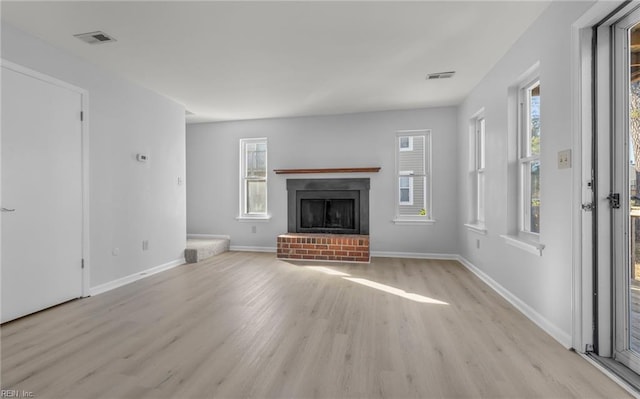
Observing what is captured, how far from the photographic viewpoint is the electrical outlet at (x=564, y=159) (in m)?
1.99

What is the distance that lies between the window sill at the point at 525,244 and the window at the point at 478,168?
4.02ft

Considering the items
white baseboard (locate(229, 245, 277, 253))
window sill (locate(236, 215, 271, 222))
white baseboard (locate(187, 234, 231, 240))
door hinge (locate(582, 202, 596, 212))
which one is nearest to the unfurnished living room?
door hinge (locate(582, 202, 596, 212))

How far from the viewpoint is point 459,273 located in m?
4.01

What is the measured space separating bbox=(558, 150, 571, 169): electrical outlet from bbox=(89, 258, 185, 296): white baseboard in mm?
4408

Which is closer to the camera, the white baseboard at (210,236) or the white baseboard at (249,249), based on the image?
the white baseboard at (249,249)

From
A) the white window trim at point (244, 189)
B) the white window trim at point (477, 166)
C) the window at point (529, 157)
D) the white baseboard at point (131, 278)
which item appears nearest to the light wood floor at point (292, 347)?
the white baseboard at point (131, 278)

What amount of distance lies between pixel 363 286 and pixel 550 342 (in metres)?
1.75

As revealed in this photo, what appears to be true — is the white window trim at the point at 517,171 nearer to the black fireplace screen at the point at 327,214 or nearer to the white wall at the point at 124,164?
the black fireplace screen at the point at 327,214

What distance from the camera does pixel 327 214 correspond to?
540cm

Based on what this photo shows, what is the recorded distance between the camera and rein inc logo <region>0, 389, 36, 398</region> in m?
1.53

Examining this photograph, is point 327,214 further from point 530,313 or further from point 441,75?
point 530,313

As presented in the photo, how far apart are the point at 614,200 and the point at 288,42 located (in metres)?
2.71

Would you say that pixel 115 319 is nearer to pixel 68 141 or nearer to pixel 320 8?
pixel 68 141

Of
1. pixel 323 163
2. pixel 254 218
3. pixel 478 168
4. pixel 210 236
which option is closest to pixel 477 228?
pixel 478 168
